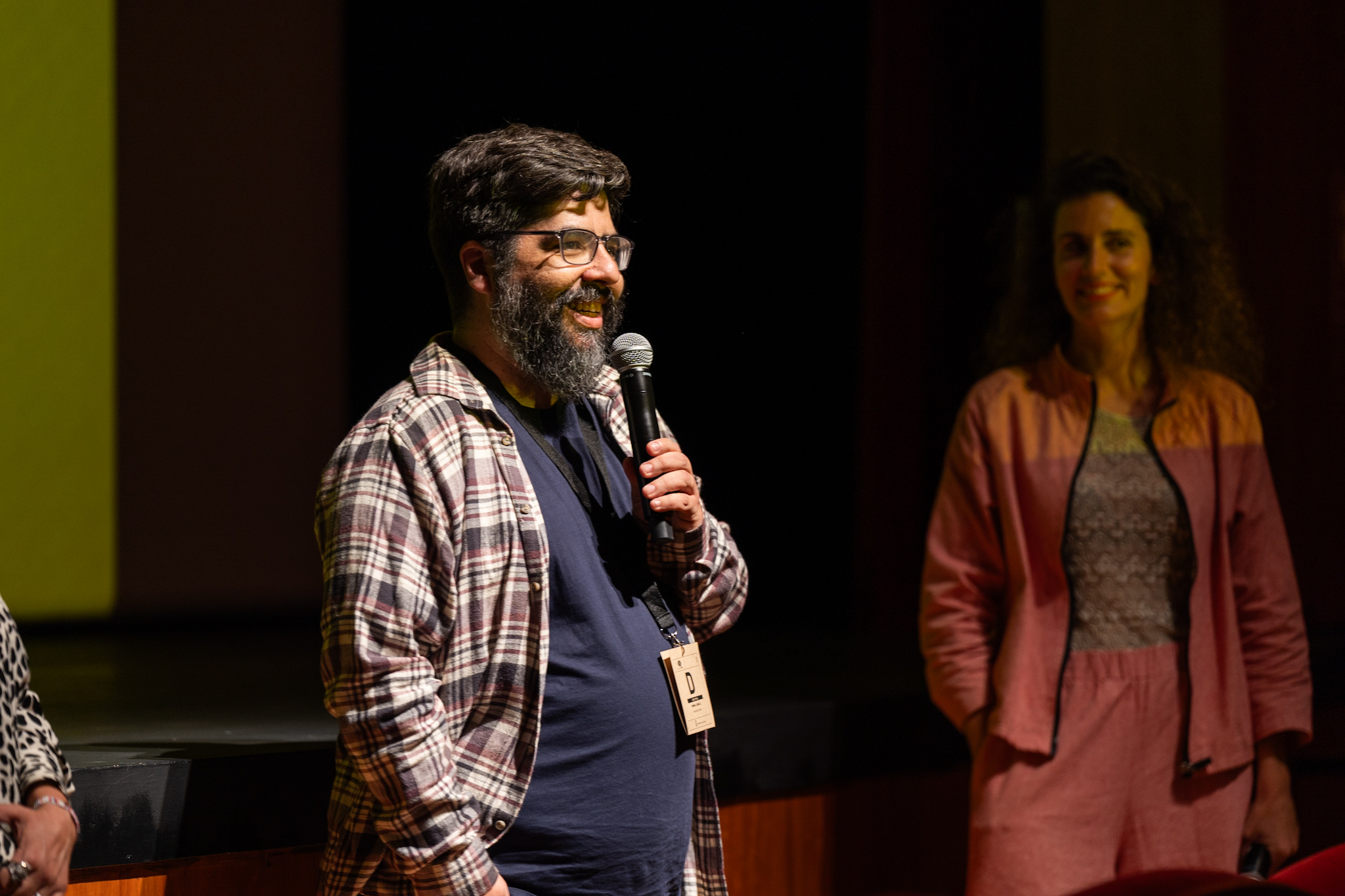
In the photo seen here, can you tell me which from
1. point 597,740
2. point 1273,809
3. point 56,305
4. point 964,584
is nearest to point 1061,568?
point 964,584

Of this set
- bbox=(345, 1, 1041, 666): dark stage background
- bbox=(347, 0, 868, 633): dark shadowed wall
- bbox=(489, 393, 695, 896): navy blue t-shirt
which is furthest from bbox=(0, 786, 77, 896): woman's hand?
bbox=(345, 1, 1041, 666): dark stage background

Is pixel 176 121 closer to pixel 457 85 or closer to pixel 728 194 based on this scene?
pixel 457 85

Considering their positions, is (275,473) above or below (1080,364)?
below

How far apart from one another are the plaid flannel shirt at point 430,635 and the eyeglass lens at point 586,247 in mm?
195

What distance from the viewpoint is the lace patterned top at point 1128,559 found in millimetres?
2160

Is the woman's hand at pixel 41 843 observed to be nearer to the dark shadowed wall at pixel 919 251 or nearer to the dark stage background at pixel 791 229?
the dark stage background at pixel 791 229

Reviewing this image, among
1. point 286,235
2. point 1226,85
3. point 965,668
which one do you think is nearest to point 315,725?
point 965,668

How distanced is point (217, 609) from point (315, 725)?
2346 millimetres

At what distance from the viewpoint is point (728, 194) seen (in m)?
4.39

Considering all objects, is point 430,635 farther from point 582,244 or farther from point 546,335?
point 582,244

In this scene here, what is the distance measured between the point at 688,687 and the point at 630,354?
1.32ft

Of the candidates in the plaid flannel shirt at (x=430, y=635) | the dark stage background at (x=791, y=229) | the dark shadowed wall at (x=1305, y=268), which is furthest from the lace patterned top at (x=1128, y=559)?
the dark stage background at (x=791, y=229)

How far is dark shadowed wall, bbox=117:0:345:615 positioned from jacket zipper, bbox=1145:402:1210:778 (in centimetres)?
311

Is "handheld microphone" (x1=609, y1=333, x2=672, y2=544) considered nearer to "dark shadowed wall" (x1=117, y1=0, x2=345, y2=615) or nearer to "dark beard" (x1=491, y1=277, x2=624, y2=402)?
"dark beard" (x1=491, y1=277, x2=624, y2=402)
